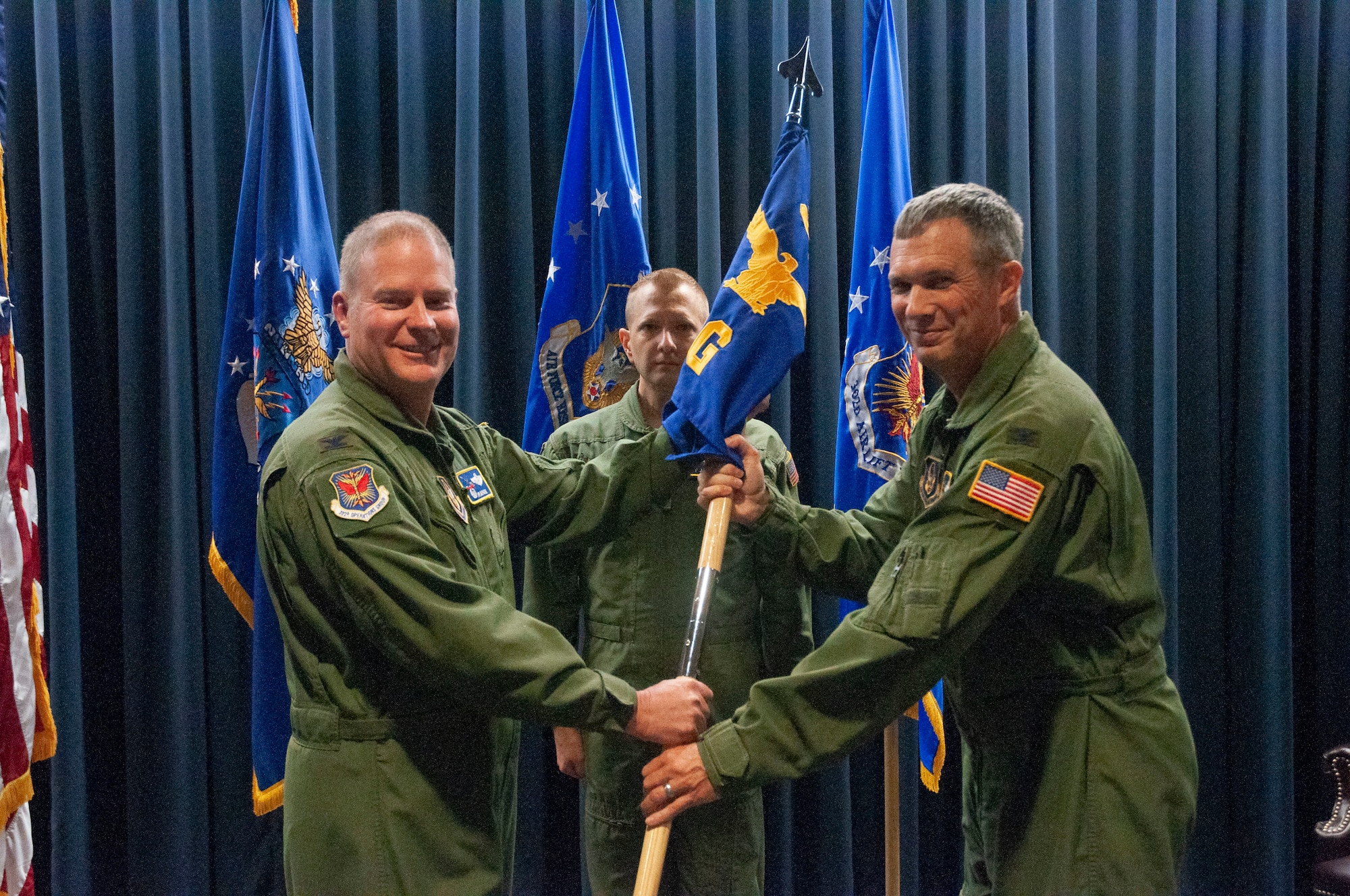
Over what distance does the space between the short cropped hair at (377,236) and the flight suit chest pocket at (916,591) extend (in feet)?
3.44

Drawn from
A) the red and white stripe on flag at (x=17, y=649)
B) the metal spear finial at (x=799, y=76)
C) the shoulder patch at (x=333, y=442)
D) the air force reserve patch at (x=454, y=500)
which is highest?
the metal spear finial at (x=799, y=76)

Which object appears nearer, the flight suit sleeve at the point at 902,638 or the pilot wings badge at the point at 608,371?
the flight suit sleeve at the point at 902,638

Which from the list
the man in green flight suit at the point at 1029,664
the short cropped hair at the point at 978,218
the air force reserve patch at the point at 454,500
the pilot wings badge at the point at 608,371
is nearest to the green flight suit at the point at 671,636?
the pilot wings badge at the point at 608,371

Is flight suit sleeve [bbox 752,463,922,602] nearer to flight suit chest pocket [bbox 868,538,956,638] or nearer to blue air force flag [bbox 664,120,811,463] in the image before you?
blue air force flag [bbox 664,120,811,463]

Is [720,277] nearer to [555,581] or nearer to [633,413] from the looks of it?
[633,413]

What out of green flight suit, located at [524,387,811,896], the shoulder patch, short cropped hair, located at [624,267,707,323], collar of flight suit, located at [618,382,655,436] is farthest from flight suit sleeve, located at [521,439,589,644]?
the shoulder patch

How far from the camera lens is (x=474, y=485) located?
6.45ft

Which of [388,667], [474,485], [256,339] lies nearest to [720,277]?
[256,339]

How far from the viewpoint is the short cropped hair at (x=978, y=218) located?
1880 mm

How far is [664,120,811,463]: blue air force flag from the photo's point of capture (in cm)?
219

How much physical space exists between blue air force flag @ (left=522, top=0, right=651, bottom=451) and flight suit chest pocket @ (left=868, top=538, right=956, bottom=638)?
139cm

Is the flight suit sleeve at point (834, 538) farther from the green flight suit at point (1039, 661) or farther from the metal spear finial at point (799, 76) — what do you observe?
the metal spear finial at point (799, 76)

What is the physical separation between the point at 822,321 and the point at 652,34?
1.19m

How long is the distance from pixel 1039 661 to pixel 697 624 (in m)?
0.66
